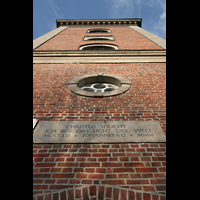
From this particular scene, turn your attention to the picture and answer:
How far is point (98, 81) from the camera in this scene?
5.55 metres

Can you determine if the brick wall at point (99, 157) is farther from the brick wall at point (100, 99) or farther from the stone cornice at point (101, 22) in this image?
the stone cornice at point (101, 22)

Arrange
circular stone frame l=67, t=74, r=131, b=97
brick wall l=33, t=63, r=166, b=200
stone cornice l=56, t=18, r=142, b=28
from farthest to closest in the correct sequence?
stone cornice l=56, t=18, r=142, b=28 → circular stone frame l=67, t=74, r=131, b=97 → brick wall l=33, t=63, r=166, b=200

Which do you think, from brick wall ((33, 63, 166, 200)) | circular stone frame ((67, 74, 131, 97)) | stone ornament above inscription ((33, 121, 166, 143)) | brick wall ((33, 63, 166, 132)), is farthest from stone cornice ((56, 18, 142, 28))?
stone ornament above inscription ((33, 121, 166, 143))

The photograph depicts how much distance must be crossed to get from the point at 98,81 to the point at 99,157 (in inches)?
129

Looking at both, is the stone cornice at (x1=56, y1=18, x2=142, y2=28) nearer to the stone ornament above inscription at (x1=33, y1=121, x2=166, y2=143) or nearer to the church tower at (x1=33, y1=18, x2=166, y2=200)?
the church tower at (x1=33, y1=18, x2=166, y2=200)

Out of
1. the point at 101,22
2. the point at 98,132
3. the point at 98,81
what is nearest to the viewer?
the point at 98,132

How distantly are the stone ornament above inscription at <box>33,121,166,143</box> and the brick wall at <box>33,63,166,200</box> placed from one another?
0.12 m

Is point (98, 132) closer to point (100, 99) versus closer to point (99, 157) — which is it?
point (99, 157)

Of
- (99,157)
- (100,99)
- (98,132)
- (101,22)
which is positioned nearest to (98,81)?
(100,99)

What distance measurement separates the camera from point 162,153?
2.81 metres

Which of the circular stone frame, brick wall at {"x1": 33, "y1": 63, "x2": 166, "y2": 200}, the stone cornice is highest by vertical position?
the stone cornice

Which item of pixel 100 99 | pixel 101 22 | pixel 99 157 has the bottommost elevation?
pixel 99 157

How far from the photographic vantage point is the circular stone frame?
4.43 meters
